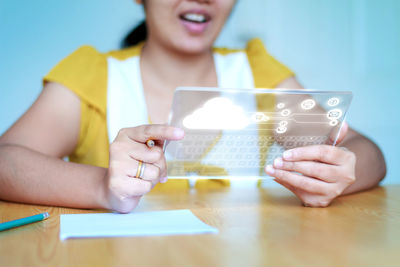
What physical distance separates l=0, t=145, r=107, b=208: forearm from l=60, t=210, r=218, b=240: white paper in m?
0.07

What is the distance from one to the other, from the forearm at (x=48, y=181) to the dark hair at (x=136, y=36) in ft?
2.38

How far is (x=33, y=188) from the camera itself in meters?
0.78

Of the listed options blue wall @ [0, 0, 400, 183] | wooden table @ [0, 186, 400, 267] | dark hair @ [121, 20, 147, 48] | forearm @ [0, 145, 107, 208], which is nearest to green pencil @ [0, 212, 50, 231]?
wooden table @ [0, 186, 400, 267]

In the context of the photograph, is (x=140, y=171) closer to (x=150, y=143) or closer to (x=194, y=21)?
(x=150, y=143)

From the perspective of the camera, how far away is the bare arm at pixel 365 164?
955mm

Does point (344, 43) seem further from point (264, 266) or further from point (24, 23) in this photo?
point (264, 266)

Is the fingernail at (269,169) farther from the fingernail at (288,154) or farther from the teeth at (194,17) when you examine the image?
the teeth at (194,17)

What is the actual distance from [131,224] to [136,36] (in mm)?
989

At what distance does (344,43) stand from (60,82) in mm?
A: 2221

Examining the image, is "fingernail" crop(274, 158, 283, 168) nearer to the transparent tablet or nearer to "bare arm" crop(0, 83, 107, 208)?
the transparent tablet

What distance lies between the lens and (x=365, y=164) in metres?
0.98

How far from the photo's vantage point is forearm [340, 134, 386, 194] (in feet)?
3.14

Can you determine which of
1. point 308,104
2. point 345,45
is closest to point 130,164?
point 308,104

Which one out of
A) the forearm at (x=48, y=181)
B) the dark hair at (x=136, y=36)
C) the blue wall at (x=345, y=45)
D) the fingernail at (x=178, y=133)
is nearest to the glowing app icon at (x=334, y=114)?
the fingernail at (x=178, y=133)
